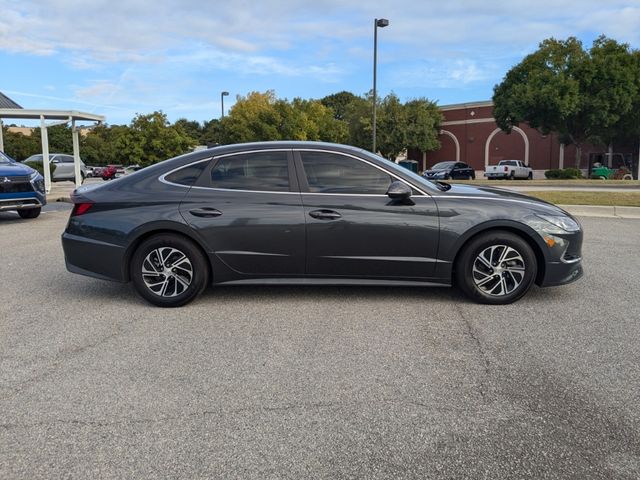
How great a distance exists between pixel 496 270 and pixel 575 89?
119ft

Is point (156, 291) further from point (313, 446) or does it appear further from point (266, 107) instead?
point (266, 107)

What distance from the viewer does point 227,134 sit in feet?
150

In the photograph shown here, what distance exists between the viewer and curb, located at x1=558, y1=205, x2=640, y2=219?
13.1m

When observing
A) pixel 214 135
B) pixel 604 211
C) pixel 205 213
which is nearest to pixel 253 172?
pixel 205 213

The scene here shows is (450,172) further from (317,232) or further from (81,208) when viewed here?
(81,208)

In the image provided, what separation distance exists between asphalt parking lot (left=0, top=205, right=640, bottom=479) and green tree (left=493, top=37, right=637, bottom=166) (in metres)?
35.1

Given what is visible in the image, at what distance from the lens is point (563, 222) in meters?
→ 5.15

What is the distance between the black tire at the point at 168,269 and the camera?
512 centimetres

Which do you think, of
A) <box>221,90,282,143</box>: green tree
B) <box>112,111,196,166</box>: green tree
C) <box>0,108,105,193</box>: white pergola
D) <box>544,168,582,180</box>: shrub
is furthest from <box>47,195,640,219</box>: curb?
<box>221,90,282,143</box>: green tree

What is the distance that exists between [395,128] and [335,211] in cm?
4642

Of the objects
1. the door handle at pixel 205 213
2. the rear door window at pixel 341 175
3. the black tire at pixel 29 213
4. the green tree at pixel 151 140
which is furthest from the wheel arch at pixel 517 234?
the green tree at pixel 151 140

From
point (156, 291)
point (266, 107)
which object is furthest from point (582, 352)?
point (266, 107)

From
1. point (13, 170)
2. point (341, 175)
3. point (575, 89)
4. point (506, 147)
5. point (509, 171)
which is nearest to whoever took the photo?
point (341, 175)

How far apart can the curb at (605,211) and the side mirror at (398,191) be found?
983 centimetres
